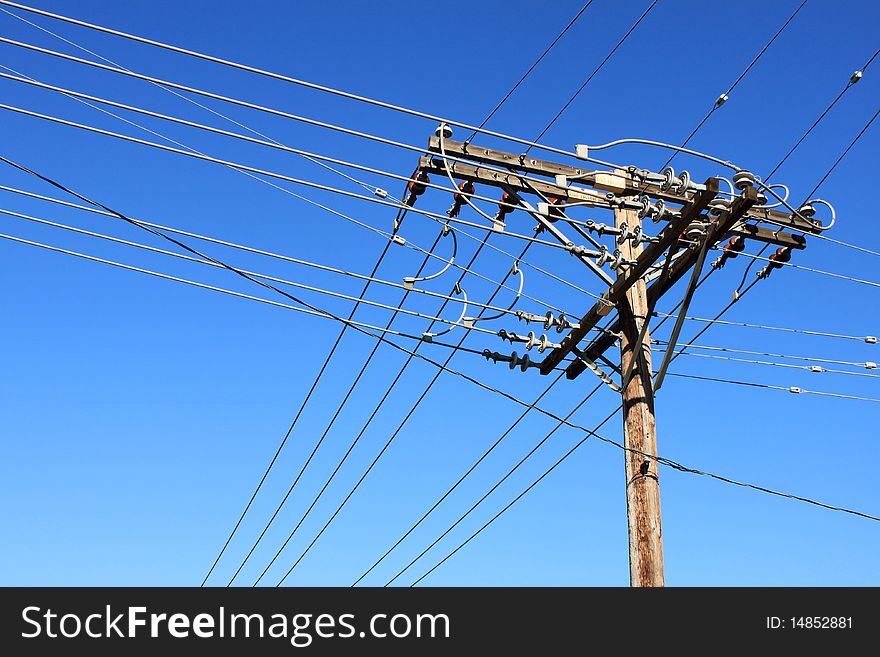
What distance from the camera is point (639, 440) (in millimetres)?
8453

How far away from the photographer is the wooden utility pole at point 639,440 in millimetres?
7945

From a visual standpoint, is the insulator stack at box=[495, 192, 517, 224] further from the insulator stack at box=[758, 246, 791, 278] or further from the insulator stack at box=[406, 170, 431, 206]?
the insulator stack at box=[758, 246, 791, 278]

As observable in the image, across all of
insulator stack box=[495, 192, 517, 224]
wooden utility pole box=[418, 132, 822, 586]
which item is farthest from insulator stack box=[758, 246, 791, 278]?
insulator stack box=[495, 192, 517, 224]

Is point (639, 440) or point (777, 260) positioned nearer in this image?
point (639, 440)

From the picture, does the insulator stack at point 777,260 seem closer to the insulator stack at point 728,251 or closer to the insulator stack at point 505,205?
the insulator stack at point 728,251

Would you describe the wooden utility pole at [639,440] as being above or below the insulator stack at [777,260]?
below

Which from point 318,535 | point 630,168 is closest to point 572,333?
point 630,168

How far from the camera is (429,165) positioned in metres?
9.15

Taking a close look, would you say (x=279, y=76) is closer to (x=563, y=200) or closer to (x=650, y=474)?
(x=563, y=200)

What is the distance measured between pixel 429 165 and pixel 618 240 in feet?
6.12

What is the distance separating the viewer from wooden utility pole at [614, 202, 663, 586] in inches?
313

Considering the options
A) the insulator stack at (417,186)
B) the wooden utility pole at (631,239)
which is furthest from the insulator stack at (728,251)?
the insulator stack at (417,186)

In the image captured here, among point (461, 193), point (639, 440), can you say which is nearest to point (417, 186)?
point (461, 193)

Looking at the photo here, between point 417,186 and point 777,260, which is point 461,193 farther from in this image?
point 777,260
